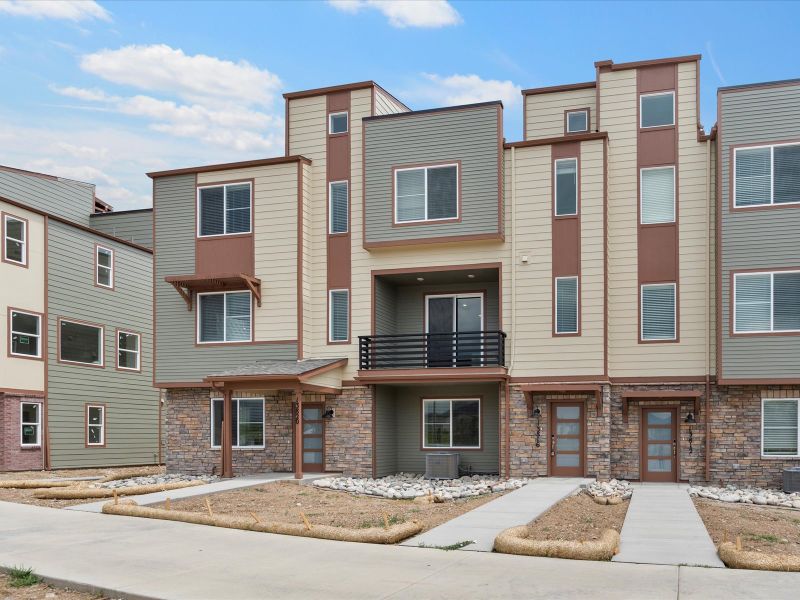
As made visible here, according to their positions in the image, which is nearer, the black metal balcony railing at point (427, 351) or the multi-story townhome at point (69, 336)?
the black metal balcony railing at point (427, 351)

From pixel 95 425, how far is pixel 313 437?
9941mm

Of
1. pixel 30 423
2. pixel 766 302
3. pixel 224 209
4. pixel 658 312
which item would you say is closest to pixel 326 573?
pixel 658 312

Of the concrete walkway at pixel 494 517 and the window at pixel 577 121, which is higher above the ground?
the window at pixel 577 121

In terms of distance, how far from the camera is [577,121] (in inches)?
970

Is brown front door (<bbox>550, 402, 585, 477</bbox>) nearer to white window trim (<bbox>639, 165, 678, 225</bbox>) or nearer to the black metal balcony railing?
the black metal balcony railing

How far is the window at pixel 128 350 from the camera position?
105 ft

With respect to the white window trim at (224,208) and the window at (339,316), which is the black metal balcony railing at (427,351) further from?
the white window trim at (224,208)

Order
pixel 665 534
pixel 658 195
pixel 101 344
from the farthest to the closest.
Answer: pixel 101 344 → pixel 658 195 → pixel 665 534

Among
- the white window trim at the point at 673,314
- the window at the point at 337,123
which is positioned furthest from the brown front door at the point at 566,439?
the window at the point at 337,123

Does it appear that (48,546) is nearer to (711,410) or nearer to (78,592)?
(78,592)

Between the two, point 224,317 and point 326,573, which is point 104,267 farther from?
point 326,573

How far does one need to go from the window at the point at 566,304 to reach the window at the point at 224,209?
28.6 ft

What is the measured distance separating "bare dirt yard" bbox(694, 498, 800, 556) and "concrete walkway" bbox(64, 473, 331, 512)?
9.50m

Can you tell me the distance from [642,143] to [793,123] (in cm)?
355
